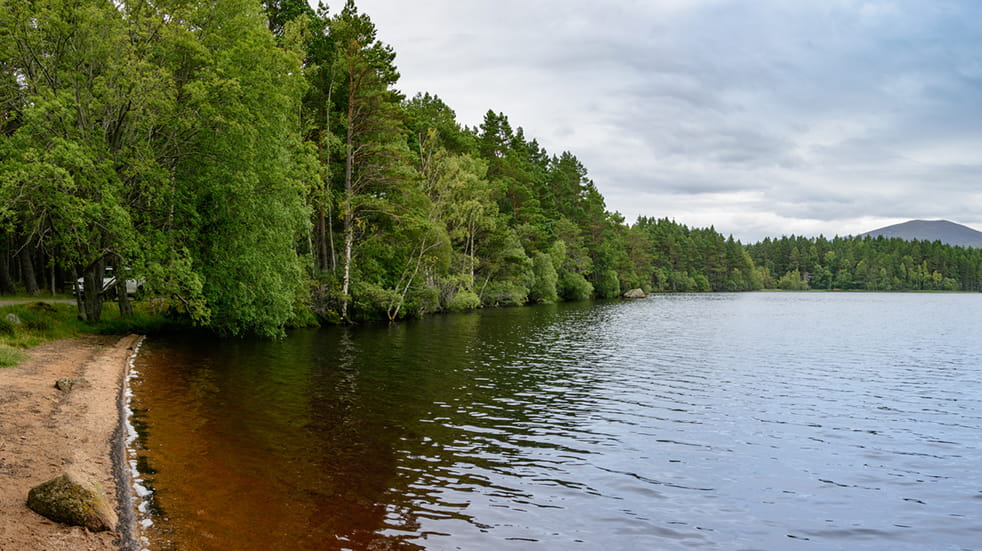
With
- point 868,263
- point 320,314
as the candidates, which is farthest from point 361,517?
point 868,263

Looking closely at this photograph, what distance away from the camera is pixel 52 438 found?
34.7 ft

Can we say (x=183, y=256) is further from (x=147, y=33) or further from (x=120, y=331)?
(x=147, y=33)

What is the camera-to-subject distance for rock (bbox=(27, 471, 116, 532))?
7.36 metres

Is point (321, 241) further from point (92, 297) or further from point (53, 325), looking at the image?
point (53, 325)

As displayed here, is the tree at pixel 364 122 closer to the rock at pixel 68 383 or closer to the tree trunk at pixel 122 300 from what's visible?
the tree trunk at pixel 122 300

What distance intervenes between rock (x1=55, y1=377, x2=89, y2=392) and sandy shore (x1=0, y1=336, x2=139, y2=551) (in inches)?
4.8

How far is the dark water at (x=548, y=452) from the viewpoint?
9.00 meters

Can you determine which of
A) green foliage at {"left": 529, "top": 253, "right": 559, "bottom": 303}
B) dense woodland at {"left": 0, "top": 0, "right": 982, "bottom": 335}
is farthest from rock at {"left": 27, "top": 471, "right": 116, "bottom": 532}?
green foliage at {"left": 529, "top": 253, "right": 559, "bottom": 303}

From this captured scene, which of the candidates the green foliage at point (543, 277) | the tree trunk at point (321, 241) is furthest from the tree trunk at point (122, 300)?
the green foliage at point (543, 277)

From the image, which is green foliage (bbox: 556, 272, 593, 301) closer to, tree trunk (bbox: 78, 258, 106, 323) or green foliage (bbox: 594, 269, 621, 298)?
green foliage (bbox: 594, 269, 621, 298)

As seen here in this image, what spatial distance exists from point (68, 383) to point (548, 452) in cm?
1141

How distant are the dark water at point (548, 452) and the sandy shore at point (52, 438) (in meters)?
0.73

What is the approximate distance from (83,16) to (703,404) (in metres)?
26.3

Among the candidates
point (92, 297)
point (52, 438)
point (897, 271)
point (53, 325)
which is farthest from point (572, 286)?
point (897, 271)
